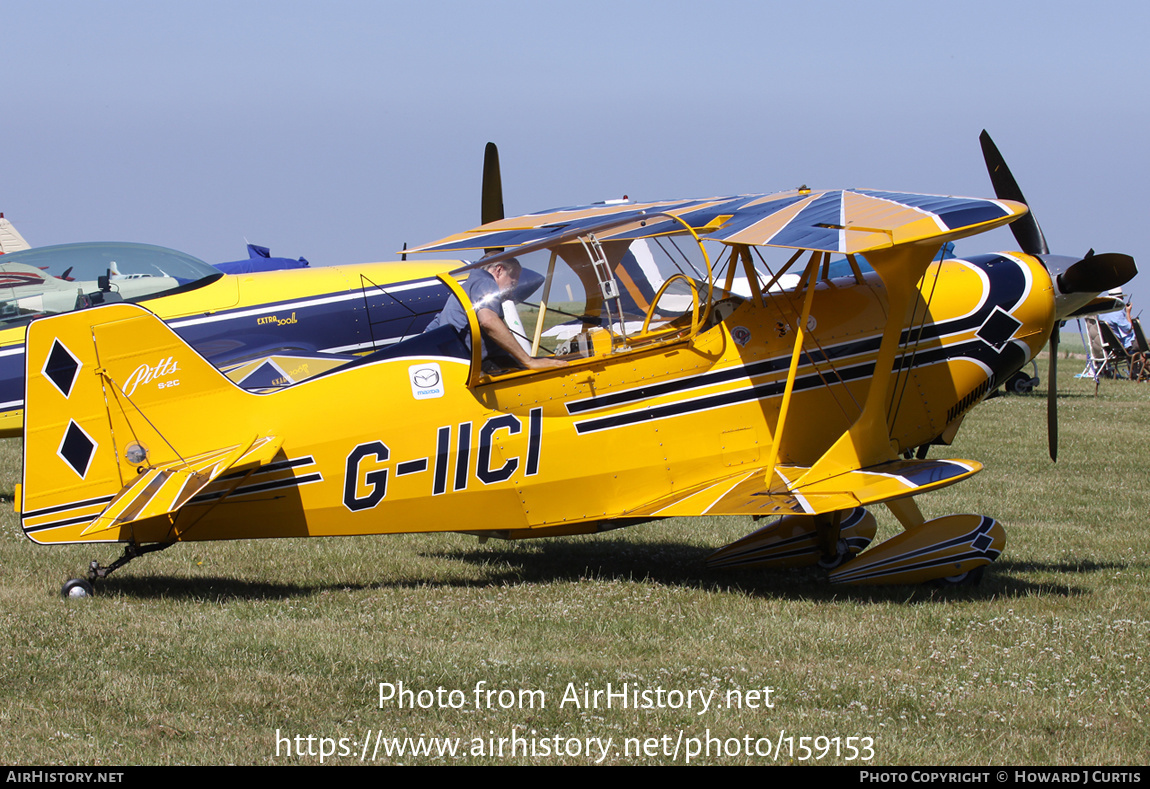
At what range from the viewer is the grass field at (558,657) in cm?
438

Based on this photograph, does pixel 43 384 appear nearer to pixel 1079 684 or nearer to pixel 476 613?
pixel 476 613

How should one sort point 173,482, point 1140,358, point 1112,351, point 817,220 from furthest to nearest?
point 1112,351 → point 1140,358 → point 817,220 → point 173,482

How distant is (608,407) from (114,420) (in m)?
3.02

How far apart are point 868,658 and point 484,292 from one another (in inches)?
124

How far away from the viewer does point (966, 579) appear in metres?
6.88

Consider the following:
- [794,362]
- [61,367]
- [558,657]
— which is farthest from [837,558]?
[61,367]

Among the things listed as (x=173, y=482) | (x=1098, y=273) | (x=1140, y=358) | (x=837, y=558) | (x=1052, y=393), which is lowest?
(x=1140, y=358)

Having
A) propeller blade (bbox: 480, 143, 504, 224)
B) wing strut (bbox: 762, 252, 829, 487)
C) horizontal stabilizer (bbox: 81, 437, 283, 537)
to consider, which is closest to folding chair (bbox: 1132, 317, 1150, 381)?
propeller blade (bbox: 480, 143, 504, 224)

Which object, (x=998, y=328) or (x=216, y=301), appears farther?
(x=216, y=301)

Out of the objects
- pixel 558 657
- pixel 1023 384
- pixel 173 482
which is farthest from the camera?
pixel 1023 384

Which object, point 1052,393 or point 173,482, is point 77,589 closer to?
point 173,482

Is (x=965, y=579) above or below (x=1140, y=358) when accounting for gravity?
above

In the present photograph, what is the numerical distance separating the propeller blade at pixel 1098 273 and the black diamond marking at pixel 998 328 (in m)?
0.48
